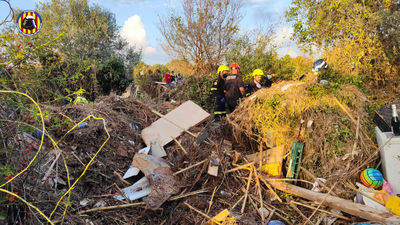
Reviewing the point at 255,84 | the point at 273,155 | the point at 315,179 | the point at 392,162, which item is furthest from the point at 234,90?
the point at 392,162

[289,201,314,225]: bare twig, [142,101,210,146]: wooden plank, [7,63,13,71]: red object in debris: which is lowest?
[289,201,314,225]: bare twig

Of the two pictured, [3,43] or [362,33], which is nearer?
[3,43]

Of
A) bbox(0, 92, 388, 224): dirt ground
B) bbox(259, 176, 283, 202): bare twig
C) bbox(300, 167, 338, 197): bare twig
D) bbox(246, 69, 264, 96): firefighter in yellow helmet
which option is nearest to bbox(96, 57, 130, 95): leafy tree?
bbox(0, 92, 388, 224): dirt ground

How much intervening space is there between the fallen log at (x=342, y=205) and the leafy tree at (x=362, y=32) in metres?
5.51

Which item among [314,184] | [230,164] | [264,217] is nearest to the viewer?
[264,217]

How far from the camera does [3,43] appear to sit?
8.54 feet

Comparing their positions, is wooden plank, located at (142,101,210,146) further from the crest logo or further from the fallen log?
the crest logo

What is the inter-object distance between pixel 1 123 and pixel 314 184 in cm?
403

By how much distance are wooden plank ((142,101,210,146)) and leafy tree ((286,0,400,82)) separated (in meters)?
4.92

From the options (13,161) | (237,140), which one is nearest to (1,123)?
(13,161)

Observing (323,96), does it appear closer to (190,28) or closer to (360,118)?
(360,118)

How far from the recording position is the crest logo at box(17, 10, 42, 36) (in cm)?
336

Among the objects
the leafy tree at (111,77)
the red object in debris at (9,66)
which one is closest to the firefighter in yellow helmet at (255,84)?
the red object in debris at (9,66)

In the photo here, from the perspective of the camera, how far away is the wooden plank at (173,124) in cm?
Answer: 552
